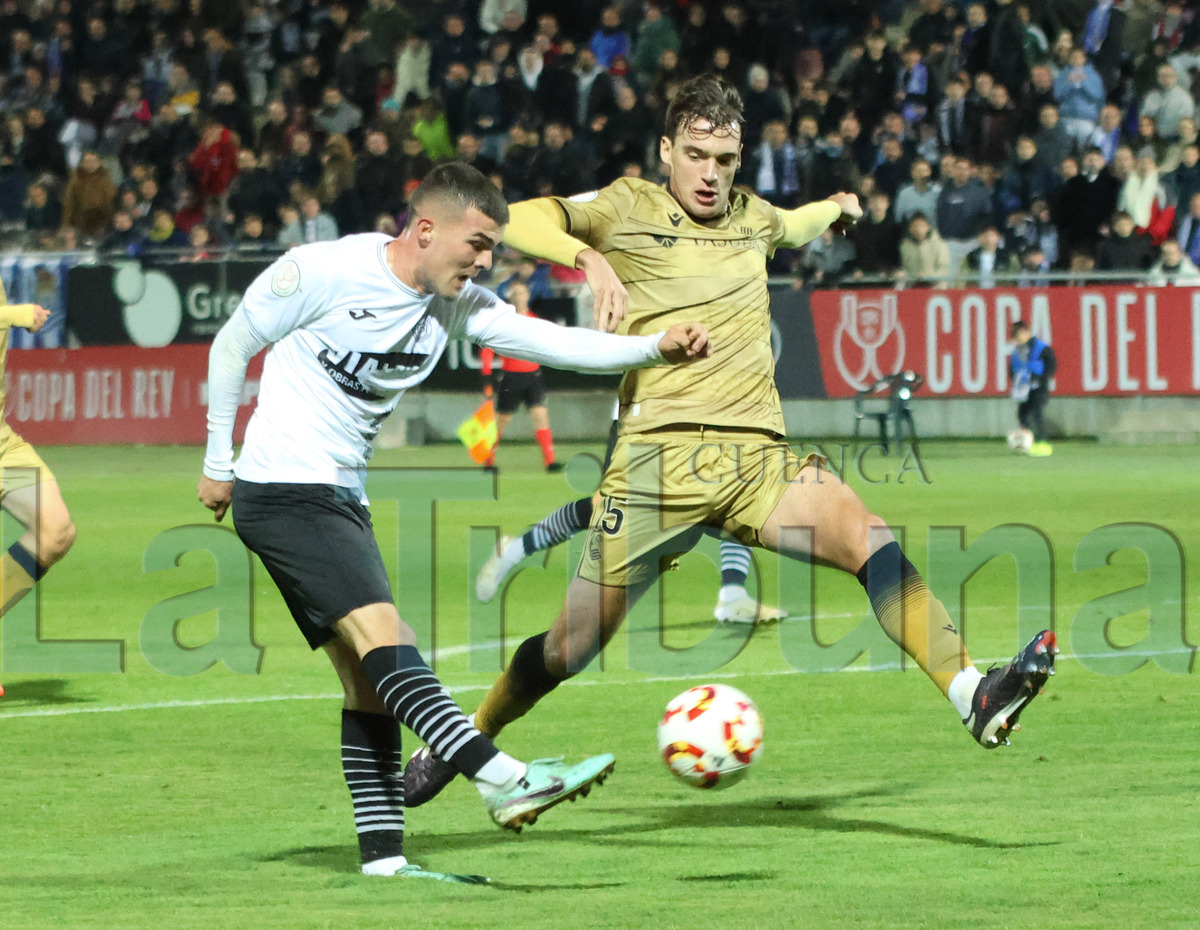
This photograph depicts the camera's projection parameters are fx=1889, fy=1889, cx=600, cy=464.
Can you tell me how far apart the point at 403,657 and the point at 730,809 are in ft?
5.79

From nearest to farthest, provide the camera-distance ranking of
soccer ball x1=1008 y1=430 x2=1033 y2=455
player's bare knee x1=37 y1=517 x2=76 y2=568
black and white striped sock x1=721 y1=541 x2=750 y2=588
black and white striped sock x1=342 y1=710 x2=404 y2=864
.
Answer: black and white striped sock x1=342 y1=710 x2=404 y2=864
player's bare knee x1=37 y1=517 x2=76 y2=568
black and white striped sock x1=721 y1=541 x2=750 y2=588
soccer ball x1=1008 y1=430 x2=1033 y2=455

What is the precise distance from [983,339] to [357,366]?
18029 millimetres

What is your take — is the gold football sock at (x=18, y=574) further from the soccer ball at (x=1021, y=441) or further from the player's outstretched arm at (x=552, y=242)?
the soccer ball at (x=1021, y=441)

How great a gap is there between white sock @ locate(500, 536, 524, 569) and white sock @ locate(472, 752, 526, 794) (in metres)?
5.60

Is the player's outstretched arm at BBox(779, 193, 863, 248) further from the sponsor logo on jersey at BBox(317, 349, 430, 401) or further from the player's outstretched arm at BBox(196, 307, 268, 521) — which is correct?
the player's outstretched arm at BBox(196, 307, 268, 521)

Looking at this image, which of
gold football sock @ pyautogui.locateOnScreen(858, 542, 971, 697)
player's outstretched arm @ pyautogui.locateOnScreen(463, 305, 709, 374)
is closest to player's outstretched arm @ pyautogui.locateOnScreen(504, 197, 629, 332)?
player's outstretched arm @ pyautogui.locateOnScreen(463, 305, 709, 374)

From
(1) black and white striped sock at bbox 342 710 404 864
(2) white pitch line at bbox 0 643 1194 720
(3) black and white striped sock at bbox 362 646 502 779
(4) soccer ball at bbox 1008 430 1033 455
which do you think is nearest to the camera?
(3) black and white striped sock at bbox 362 646 502 779

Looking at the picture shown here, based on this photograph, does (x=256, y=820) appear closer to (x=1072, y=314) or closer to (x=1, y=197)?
(x=1072, y=314)

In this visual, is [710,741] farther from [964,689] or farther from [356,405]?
[356,405]

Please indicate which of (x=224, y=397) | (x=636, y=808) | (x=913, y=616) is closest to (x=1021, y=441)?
(x=636, y=808)

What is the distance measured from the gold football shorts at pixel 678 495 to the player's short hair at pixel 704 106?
108 centimetres

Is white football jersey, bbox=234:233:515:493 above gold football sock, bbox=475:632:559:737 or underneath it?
above

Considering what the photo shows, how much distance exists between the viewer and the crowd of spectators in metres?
23.2

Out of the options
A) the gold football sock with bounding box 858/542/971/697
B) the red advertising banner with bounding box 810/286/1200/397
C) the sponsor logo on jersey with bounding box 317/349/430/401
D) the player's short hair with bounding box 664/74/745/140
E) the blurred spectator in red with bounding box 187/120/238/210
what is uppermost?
the blurred spectator in red with bounding box 187/120/238/210
